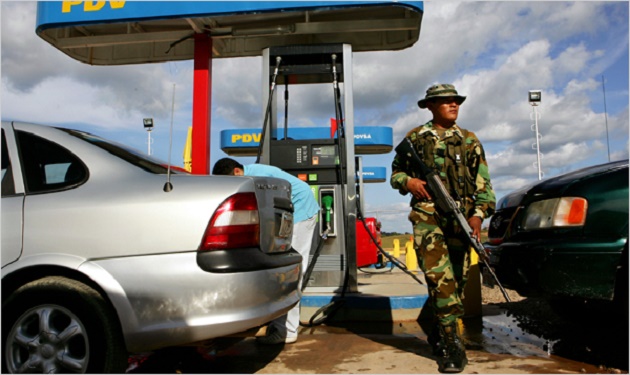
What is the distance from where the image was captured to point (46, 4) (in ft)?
19.1

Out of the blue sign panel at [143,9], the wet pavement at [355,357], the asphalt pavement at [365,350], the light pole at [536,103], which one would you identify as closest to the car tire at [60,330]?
the asphalt pavement at [365,350]

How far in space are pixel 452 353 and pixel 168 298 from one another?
6.13 feet

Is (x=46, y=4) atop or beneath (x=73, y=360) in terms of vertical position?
atop

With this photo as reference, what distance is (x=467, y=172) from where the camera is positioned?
3.50 m

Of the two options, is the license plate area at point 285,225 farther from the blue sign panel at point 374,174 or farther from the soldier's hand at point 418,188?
the blue sign panel at point 374,174

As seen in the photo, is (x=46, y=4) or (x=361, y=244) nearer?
(x=46, y=4)

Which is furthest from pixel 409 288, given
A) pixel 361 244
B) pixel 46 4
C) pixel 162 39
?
pixel 46 4

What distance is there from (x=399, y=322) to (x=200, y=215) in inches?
129

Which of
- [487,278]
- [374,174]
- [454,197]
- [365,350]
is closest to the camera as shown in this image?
[454,197]

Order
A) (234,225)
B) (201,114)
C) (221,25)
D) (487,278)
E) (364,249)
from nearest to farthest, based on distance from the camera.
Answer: (234,225) → (487,278) → (221,25) → (201,114) → (364,249)

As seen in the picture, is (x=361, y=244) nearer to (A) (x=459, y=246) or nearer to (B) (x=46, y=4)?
(A) (x=459, y=246)

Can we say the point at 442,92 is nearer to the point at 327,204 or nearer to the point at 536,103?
the point at 327,204

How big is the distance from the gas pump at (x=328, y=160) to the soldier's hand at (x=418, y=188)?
2275 mm

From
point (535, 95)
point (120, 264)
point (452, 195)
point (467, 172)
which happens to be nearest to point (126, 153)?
point (120, 264)
